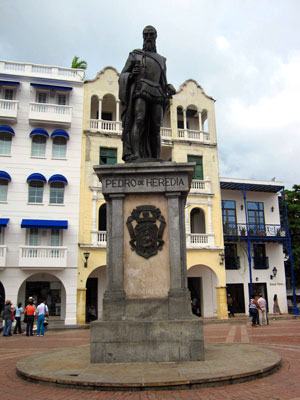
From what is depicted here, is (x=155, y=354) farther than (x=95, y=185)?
No

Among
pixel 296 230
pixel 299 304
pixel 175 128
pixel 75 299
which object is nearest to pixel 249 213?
pixel 296 230

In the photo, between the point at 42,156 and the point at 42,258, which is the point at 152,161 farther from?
the point at 42,156

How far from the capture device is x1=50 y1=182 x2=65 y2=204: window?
950 inches

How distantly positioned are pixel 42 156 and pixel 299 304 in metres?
27.2

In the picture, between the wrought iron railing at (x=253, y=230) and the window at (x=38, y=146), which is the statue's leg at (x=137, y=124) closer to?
the window at (x=38, y=146)

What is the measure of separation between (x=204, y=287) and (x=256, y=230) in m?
6.58

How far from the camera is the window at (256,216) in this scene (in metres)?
30.1

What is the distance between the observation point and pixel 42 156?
24547 millimetres

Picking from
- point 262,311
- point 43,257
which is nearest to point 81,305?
point 43,257

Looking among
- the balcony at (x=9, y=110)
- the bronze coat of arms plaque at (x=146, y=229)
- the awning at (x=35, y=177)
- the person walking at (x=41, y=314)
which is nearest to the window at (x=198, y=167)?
the awning at (x=35, y=177)

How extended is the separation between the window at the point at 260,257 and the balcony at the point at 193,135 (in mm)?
9497

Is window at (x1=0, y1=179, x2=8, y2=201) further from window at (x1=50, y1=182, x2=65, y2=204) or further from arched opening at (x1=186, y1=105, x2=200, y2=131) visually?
arched opening at (x1=186, y1=105, x2=200, y2=131)

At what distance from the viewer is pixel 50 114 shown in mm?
24516

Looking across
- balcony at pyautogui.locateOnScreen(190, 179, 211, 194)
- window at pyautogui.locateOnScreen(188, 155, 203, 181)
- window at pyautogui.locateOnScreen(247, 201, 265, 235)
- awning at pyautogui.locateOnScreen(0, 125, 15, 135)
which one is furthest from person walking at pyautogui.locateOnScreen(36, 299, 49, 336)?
window at pyautogui.locateOnScreen(247, 201, 265, 235)
